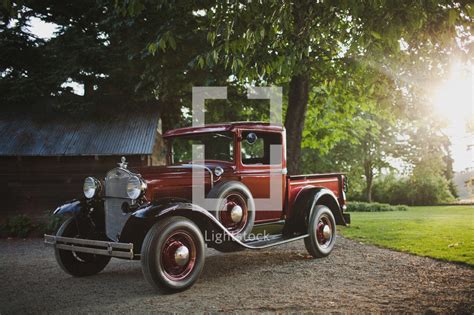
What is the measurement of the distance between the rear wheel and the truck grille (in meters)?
0.59

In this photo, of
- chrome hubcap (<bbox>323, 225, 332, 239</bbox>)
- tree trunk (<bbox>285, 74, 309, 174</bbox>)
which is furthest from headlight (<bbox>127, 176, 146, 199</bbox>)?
tree trunk (<bbox>285, 74, 309, 174</bbox>)

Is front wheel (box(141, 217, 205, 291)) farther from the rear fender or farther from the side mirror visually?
the rear fender

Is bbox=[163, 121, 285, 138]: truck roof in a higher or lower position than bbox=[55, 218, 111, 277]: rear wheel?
higher

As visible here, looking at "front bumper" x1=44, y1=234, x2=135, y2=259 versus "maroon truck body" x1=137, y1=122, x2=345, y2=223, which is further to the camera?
"maroon truck body" x1=137, y1=122, x2=345, y2=223

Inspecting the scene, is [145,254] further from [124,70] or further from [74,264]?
[124,70]

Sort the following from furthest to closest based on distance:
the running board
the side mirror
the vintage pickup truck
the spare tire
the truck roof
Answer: the truck roof
the side mirror
the running board
the spare tire
the vintage pickup truck

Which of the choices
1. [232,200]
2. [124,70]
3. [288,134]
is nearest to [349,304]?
[232,200]

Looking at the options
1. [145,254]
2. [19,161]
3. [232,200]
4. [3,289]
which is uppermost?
[19,161]

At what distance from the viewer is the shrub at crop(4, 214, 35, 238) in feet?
39.0

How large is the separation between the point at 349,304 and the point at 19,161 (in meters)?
13.1

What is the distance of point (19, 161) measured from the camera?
14.5 meters

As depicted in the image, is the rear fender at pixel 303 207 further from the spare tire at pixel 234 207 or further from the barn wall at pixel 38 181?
the barn wall at pixel 38 181

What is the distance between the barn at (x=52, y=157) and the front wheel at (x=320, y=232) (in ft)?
24.4

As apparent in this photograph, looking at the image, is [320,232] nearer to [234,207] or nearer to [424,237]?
[234,207]
